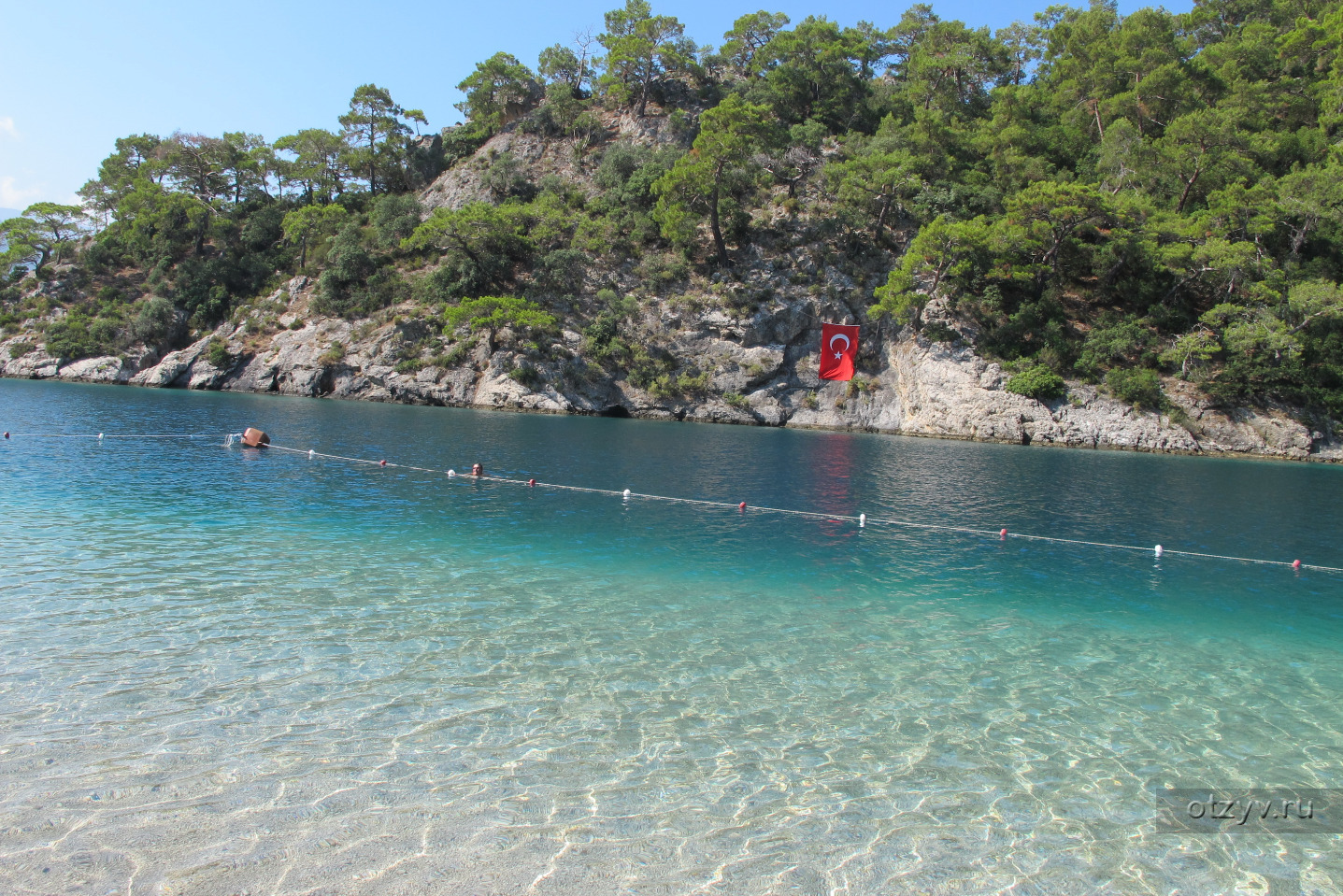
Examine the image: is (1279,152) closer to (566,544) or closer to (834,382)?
(834,382)

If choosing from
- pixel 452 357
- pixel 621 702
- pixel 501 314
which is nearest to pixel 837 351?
pixel 501 314

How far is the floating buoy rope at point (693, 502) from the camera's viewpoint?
56.0 ft

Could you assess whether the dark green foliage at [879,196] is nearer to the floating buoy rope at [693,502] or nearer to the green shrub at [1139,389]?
the green shrub at [1139,389]

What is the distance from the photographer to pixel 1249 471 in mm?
34688

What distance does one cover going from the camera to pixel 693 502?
20.9 meters

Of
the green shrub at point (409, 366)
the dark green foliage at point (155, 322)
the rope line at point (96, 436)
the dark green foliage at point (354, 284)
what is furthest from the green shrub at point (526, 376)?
the dark green foliage at point (155, 322)

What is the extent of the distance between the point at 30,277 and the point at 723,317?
76.8 m

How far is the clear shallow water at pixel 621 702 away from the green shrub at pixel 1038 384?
31684mm

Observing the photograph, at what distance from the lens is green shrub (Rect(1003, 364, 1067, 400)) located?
4778 centimetres

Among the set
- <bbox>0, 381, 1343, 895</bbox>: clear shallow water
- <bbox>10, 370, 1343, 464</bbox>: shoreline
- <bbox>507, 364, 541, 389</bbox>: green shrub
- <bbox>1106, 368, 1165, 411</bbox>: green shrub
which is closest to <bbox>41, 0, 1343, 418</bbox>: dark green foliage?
<bbox>1106, 368, 1165, 411</bbox>: green shrub

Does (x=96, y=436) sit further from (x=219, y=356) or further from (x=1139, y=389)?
(x=1139, y=389)

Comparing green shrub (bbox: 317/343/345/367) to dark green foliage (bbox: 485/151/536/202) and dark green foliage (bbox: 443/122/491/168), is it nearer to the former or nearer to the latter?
dark green foliage (bbox: 485/151/536/202)

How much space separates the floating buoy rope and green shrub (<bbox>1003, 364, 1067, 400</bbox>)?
110 feet

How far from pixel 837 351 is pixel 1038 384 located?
15.1 meters
